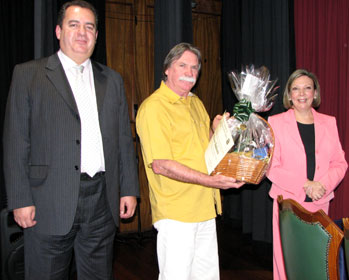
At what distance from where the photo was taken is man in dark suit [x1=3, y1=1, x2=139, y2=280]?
1.43 metres

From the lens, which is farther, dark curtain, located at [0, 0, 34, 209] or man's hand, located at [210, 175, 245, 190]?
dark curtain, located at [0, 0, 34, 209]

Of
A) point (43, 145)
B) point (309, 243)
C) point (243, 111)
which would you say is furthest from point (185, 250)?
point (43, 145)

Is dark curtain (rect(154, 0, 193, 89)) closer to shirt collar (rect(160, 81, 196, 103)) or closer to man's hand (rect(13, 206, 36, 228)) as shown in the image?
shirt collar (rect(160, 81, 196, 103))

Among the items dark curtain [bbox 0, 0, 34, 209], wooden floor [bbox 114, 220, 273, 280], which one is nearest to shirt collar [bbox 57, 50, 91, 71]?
dark curtain [bbox 0, 0, 34, 209]

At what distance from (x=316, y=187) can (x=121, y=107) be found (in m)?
1.27

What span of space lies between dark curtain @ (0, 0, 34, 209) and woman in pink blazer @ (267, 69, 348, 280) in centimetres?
197

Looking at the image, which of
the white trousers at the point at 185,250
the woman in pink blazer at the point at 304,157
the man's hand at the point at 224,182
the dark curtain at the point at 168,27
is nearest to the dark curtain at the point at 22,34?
the dark curtain at the point at 168,27

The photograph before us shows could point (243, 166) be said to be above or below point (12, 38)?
below

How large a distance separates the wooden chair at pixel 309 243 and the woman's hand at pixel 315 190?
69 cm

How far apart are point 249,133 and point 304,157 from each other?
72cm

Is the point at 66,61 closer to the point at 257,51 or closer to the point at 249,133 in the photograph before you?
the point at 249,133

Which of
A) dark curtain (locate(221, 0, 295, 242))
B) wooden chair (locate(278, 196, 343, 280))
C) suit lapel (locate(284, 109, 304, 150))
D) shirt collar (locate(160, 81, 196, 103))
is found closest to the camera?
wooden chair (locate(278, 196, 343, 280))

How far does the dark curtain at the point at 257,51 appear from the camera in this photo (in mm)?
2955

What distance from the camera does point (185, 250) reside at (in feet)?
5.41
